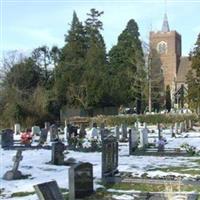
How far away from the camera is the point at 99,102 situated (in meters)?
58.0

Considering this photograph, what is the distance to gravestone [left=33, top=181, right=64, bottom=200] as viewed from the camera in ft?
28.1

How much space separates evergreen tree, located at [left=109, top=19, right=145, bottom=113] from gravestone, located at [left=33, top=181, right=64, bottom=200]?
51.1 meters

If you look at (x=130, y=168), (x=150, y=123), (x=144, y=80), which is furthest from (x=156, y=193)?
(x=144, y=80)

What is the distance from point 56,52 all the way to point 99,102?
32.8 ft

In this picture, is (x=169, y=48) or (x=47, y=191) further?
(x=169, y=48)

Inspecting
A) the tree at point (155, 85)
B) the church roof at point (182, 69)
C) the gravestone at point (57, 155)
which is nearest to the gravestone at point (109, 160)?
the gravestone at point (57, 155)

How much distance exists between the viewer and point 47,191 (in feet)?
28.9

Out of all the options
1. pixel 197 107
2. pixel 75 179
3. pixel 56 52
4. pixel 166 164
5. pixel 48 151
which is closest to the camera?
pixel 75 179

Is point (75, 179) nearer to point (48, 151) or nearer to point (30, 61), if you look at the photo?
point (48, 151)

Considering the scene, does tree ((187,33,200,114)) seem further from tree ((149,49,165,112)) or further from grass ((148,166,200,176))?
grass ((148,166,200,176))

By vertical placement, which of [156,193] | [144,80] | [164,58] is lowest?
[156,193]

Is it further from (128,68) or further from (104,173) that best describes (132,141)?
(128,68)

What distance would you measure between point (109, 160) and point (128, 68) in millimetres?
53294

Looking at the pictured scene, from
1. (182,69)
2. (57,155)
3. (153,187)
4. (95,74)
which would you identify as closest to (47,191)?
(153,187)
